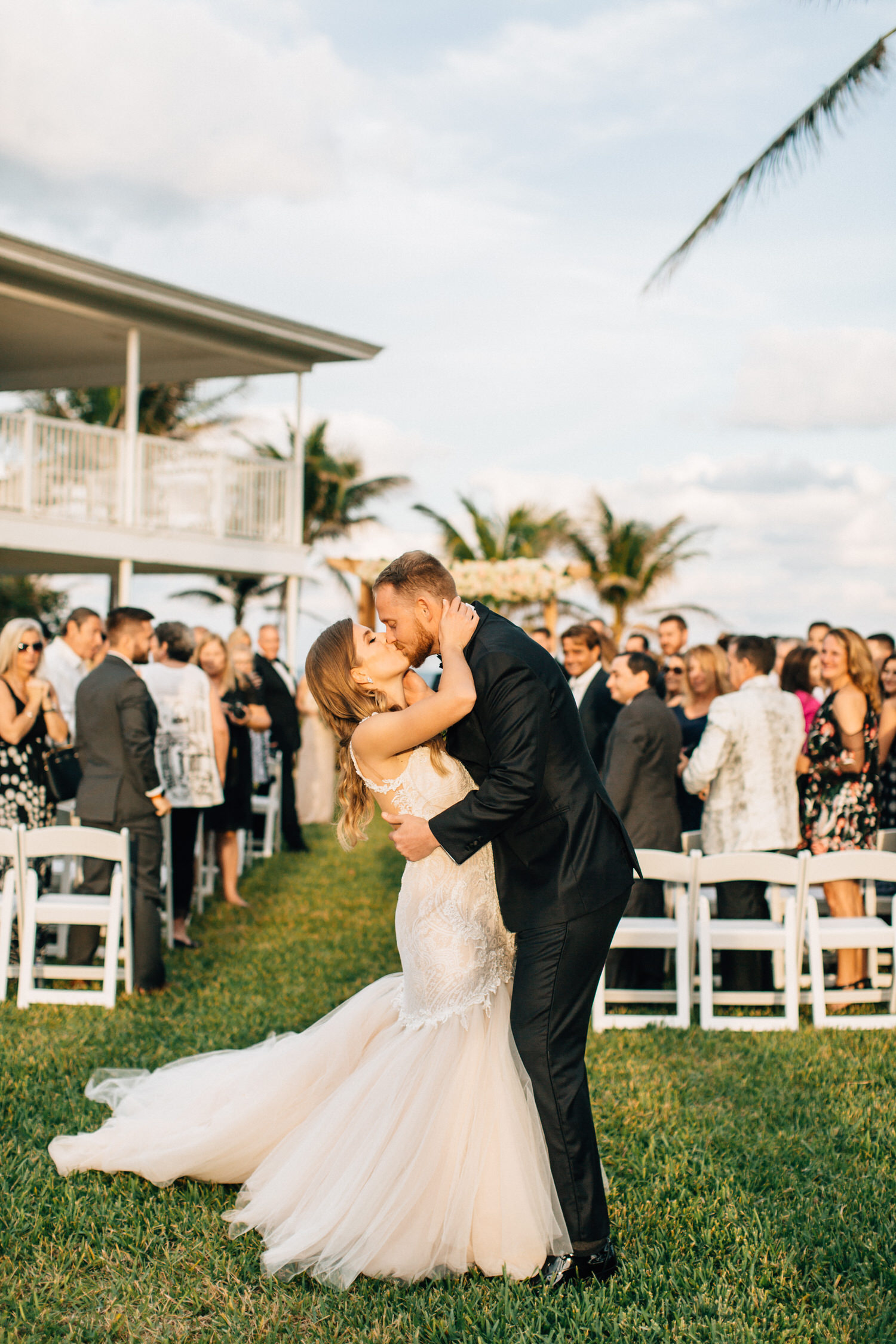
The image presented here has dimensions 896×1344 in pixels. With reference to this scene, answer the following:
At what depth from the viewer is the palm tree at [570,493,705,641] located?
1344 inches

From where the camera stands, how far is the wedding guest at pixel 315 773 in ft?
50.6

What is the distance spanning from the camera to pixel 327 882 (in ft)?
36.8

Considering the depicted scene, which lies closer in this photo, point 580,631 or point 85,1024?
point 85,1024

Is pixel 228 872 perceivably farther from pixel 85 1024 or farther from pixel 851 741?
pixel 851 741

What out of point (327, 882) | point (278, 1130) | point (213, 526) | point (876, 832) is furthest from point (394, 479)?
point (278, 1130)

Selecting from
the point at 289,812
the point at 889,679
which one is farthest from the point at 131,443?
the point at 889,679

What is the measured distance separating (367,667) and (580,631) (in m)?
4.79

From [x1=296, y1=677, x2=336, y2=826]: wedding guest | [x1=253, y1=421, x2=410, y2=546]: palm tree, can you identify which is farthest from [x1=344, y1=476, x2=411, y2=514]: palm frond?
[x1=296, y1=677, x2=336, y2=826]: wedding guest

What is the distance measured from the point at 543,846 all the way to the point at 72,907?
4.21 m

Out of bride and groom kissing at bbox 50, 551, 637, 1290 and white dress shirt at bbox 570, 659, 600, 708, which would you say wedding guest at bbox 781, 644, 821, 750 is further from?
bride and groom kissing at bbox 50, 551, 637, 1290

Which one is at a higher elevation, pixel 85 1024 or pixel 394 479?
pixel 394 479

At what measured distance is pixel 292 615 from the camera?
2005cm

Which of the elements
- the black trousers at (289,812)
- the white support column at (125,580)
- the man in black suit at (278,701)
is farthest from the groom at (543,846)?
the white support column at (125,580)

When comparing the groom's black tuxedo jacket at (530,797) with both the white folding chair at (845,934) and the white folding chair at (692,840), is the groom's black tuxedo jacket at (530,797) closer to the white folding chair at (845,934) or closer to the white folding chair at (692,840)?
the white folding chair at (845,934)
